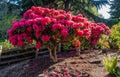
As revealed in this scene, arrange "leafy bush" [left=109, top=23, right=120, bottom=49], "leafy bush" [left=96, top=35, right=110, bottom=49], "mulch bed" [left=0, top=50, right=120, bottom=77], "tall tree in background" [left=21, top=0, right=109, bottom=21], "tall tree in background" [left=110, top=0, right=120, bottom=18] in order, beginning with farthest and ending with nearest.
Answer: "tall tree in background" [left=110, top=0, right=120, bottom=18] → "tall tree in background" [left=21, top=0, right=109, bottom=21] → "leafy bush" [left=96, top=35, right=110, bottom=49] → "leafy bush" [left=109, top=23, right=120, bottom=49] → "mulch bed" [left=0, top=50, right=120, bottom=77]

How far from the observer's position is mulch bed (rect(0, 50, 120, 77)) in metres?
8.18

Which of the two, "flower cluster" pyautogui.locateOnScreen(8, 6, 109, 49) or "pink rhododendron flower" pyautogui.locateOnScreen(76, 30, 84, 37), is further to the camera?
"pink rhododendron flower" pyautogui.locateOnScreen(76, 30, 84, 37)

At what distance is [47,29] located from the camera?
338 inches

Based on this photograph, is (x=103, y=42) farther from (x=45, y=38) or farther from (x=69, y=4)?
(x=69, y=4)

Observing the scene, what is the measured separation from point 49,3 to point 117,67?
1145 cm

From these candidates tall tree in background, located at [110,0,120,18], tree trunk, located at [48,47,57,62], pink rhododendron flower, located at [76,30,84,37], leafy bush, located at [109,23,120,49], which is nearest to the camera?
pink rhododendron flower, located at [76,30,84,37]

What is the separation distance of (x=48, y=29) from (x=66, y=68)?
1.18m

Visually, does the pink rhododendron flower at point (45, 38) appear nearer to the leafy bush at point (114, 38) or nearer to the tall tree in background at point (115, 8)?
the leafy bush at point (114, 38)

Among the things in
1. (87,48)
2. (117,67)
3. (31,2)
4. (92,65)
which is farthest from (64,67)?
(31,2)

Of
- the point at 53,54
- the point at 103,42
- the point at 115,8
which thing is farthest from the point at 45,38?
the point at 115,8

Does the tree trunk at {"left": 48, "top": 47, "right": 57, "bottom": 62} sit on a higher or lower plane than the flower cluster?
lower

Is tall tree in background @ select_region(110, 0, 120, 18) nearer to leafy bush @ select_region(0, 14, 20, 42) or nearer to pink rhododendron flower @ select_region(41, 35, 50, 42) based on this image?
leafy bush @ select_region(0, 14, 20, 42)

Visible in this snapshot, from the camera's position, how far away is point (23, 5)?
18719 mm

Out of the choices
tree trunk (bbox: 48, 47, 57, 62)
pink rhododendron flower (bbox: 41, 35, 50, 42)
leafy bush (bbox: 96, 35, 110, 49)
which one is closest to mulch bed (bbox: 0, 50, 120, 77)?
tree trunk (bbox: 48, 47, 57, 62)
